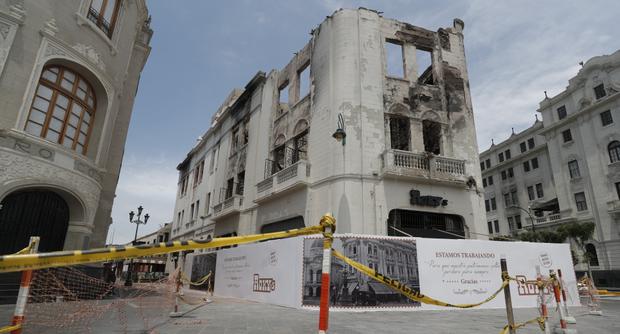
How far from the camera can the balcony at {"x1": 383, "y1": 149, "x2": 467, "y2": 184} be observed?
617 inches

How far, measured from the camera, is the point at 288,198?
18609 mm

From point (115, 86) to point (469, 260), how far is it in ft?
55.2

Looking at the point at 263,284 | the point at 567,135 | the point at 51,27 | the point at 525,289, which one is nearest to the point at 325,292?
the point at 263,284

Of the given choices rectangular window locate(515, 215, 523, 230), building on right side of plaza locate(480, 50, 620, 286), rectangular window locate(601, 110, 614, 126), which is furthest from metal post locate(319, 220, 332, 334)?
rectangular window locate(515, 215, 523, 230)

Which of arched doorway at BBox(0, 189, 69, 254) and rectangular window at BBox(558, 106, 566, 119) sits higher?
rectangular window at BBox(558, 106, 566, 119)

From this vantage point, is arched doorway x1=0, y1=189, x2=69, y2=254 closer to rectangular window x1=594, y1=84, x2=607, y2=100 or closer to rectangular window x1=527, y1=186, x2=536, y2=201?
rectangular window x1=594, y1=84, x2=607, y2=100

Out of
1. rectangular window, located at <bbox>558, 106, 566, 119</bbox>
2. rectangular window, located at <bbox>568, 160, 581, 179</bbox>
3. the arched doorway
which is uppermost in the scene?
rectangular window, located at <bbox>558, 106, 566, 119</bbox>

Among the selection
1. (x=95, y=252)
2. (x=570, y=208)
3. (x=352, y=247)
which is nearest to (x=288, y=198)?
(x=352, y=247)

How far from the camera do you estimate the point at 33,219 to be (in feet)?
38.3

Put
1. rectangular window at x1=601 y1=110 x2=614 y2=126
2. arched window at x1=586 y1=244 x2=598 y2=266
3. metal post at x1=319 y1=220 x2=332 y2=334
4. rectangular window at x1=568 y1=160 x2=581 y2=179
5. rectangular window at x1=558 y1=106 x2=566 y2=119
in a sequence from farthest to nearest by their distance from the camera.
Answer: rectangular window at x1=558 y1=106 x2=566 y2=119
rectangular window at x1=568 y1=160 x2=581 y2=179
rectangular window at x1=601 y1=110 x2=614 y2=126
arched window at x1=586 y1=244 x2=598 y2=266
metal post at x1=319 y1=220 x2=332 y2=334

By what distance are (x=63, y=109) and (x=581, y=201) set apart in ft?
148

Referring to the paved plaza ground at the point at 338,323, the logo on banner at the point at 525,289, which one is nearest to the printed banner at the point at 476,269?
the logo on banner at the point at 525,289

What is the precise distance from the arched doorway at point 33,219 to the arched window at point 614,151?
1755 inches

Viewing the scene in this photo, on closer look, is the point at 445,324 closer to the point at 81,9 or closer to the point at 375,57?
the point at 375,57
